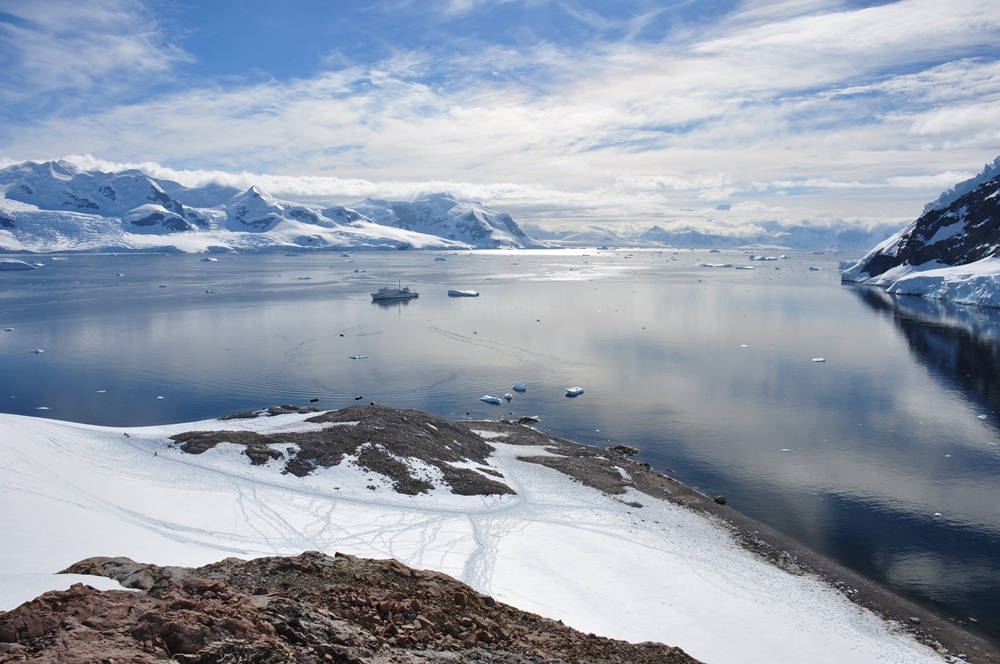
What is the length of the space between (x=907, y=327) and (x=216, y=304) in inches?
3385

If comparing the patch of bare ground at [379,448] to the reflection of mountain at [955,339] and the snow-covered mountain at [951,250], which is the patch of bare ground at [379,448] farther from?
the snow-covered mountain at [951,250]

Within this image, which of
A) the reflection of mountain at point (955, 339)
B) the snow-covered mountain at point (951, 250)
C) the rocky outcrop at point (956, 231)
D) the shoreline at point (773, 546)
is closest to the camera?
the shoreline at point (773, 546)

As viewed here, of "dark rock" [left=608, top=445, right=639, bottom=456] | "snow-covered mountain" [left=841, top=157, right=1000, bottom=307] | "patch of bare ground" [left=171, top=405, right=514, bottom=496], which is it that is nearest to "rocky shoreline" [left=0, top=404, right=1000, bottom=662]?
"patch of bare ground" [left=171, top=405, right=514, bottom=496]

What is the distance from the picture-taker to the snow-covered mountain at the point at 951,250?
3523 inches

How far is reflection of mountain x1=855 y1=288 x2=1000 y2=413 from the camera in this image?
4619 cm

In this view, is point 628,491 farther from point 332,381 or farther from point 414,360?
point 414,360

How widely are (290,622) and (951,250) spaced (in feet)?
415

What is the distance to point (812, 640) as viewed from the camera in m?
15.7

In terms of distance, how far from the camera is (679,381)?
45.2m

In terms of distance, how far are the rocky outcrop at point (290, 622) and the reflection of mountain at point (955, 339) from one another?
41.6 meters

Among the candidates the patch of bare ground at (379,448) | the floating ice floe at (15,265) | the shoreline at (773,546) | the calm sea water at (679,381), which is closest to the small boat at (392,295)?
the calm sea water at (679,381)

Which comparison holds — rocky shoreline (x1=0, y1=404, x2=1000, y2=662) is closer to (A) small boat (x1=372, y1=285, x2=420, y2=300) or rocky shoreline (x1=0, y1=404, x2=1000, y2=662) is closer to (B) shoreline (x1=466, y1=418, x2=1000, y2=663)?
(B) shoreline (x1=466, y1=418, x2=1000, y2=663)

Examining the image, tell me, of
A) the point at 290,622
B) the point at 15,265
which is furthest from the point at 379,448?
the point at 15,265

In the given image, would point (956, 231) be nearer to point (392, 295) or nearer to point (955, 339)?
point (955, 339)
